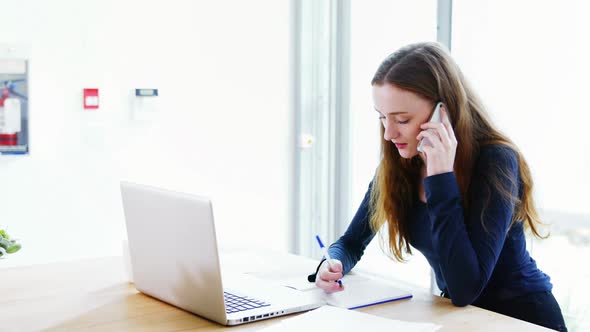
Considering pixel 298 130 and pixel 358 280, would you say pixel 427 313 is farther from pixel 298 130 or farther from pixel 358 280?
pixel 298 130

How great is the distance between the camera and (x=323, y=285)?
153 cm

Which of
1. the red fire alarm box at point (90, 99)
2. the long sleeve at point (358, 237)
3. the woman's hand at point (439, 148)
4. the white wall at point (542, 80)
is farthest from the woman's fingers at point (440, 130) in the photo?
the red fire alarm box at point (90, 99)

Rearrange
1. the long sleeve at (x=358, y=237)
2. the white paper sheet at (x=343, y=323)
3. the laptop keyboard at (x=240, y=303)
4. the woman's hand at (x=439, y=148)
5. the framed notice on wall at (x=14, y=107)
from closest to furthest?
the white paper sheet at (x=343, y=323) < the laptop keyboard at (x=240, y=303) < the woman's hand at (x=439, y=148) < the long sleeve at (x=358, y=237) < the framed notice on wall at (x=14, y=107)

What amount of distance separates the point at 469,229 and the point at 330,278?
1.10 feet

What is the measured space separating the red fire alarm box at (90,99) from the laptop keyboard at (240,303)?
5.69ft

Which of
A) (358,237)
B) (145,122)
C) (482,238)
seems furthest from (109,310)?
(145,122)

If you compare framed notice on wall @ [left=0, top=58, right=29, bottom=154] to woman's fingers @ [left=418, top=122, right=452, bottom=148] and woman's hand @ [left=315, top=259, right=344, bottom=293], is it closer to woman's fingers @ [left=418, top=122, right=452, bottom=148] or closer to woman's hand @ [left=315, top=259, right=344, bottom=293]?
woman's hand @ [left=315, top=259, right=344, bottom=293]

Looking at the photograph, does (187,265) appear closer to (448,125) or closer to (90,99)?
(448,125)

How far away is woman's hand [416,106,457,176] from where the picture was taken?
1509 millimetres

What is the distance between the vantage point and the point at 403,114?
160 cm

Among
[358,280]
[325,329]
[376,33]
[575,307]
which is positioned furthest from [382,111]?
[376,33]

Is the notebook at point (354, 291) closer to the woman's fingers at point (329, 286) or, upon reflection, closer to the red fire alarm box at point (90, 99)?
the woman's fingers at point (329, 286)

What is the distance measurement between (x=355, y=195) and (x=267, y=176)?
48 centimetres

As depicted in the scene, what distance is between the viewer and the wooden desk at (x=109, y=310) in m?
1.31
